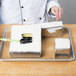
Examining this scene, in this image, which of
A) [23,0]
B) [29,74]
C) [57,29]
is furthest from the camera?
[23,0]

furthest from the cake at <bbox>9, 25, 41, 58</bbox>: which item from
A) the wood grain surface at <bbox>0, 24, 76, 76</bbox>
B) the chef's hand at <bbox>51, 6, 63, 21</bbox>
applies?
the chef's hand at <bbox>51, 6, 63, 21</bbox>

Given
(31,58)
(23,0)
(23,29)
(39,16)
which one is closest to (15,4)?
(23,0)

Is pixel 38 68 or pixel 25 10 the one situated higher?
pixel 25 10

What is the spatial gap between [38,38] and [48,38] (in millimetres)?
107

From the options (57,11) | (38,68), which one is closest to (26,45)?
(38,68)

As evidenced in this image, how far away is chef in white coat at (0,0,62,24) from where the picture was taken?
0.95 meters

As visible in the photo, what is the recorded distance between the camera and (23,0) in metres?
0.94

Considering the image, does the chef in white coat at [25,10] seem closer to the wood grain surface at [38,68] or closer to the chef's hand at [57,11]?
the chef's hand at [57,11]

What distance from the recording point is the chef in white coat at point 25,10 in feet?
3.10

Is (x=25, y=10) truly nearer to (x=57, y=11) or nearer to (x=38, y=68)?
(x=57, y=11)

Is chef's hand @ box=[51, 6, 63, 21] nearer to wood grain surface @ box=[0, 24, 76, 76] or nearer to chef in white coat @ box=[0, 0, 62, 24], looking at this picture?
chef in white coat @ box=[0, 0, 62, 24]

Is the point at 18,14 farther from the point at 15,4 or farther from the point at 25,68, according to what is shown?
the point at 25,68

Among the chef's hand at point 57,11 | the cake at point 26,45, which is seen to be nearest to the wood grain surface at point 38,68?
the cake at point 26,45

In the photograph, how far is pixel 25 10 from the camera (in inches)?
38.1
